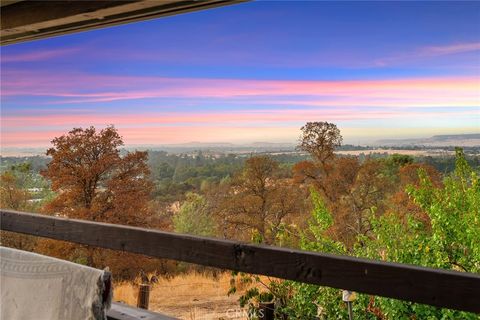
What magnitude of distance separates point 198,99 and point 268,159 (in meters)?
4.50

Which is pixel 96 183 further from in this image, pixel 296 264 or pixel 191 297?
pixel 296 264

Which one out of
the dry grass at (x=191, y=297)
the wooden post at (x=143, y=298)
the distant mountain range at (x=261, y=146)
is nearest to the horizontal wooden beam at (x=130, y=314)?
the wooden post at (x=143, y=298)

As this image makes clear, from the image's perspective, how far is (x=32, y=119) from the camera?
42.9ft

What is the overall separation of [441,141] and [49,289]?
9.28m

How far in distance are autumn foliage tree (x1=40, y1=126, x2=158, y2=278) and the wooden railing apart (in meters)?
8.05

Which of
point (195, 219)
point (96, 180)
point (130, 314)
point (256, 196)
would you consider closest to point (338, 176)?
point (256, 196)

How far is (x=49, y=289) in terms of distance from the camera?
1074mm

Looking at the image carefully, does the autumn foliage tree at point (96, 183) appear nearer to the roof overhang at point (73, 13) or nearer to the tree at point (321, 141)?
the tree at point (321, 141)

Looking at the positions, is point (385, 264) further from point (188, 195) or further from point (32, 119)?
point (32, 119)

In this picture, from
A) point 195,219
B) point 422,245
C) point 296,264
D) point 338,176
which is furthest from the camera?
point 195,219

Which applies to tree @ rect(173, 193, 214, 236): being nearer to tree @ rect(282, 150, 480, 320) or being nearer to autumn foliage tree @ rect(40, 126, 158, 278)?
autumn foliage tree @ rect(40, 126, 158, 278)

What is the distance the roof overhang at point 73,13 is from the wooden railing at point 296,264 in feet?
2.00

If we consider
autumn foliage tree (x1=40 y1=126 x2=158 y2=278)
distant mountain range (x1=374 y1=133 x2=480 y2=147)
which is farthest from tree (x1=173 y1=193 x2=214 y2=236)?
distant mountain range (x1=374 y1=133 x2=480 y2=147)

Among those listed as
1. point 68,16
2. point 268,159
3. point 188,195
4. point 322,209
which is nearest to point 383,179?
point 268,159
